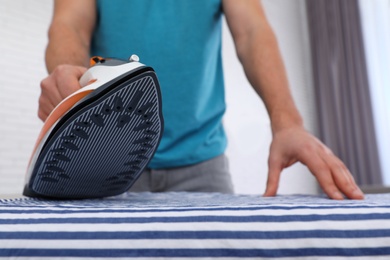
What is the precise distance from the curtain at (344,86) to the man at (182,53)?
3.07 metres

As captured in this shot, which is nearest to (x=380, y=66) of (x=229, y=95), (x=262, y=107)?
(x=262, y=107)

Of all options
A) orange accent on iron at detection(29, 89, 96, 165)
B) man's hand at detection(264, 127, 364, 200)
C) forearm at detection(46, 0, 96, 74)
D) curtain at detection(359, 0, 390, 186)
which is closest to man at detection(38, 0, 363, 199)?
forearm at detection(46, 0, 96, 74)

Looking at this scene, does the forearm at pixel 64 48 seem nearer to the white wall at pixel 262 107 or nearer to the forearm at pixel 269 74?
the forearm at pixel 269 74

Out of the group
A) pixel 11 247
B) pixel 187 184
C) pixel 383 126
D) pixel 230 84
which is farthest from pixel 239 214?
pixel 383 126

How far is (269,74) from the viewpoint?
950mm

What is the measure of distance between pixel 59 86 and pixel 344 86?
375cm

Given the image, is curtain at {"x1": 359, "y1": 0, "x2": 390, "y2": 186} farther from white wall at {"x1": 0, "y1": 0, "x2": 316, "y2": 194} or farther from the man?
the man

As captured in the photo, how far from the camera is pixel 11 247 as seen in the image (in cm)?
33

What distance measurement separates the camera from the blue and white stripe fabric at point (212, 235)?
1.04ft

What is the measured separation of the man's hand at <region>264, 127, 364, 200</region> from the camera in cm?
65

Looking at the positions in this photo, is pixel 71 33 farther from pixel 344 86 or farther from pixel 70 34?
pixel 344 86

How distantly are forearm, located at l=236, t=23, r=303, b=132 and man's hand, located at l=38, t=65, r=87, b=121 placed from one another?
1.25ft

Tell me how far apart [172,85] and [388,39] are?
10.7 ft

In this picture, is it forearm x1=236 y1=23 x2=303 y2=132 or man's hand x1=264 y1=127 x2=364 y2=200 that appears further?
forearm x1=236 y1=23 x2=303 y2=132
